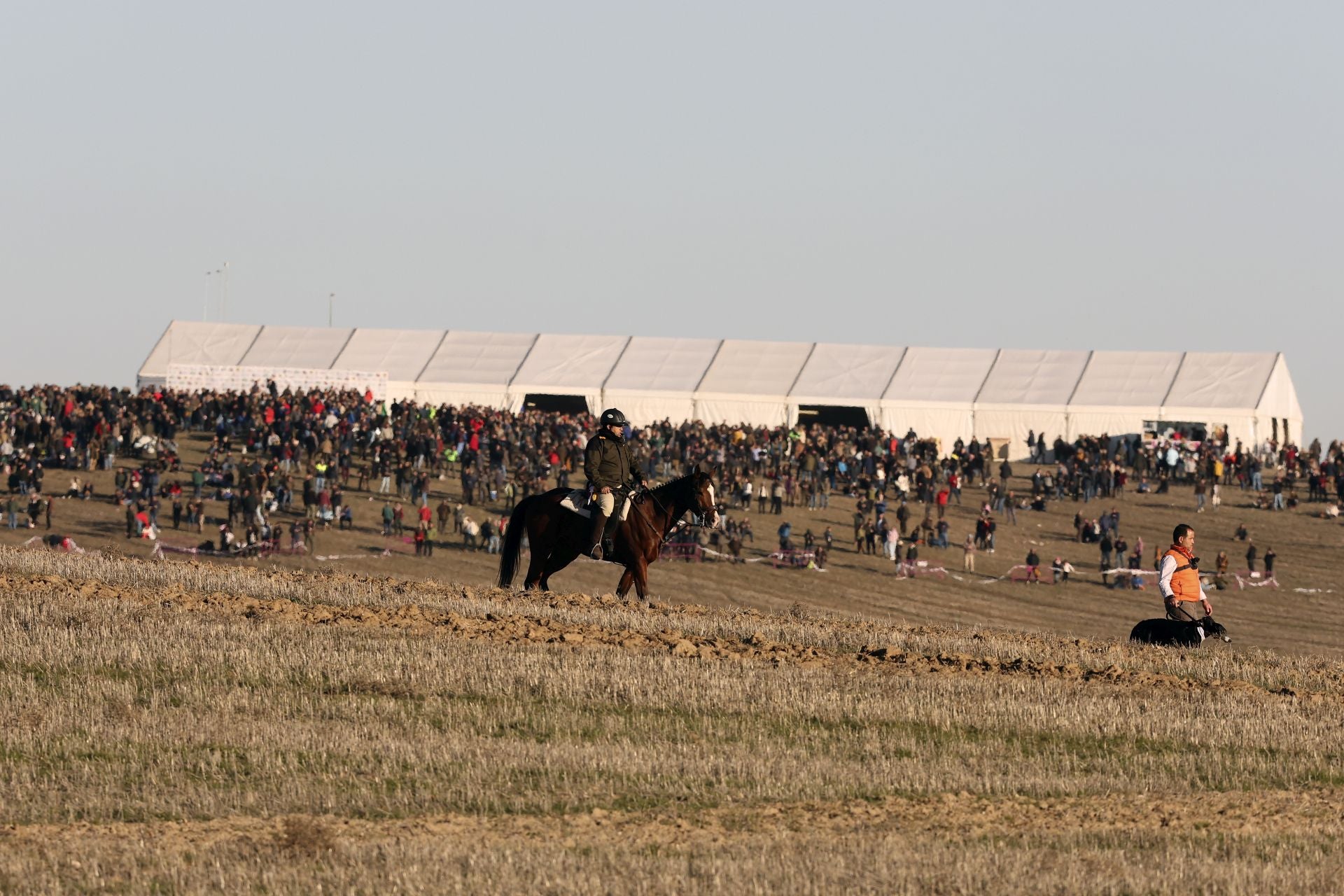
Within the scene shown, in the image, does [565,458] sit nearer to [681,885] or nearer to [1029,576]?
[1029,576]

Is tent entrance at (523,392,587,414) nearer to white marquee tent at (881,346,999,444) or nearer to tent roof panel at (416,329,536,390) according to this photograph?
tent roof panel at (416,329,536,390)

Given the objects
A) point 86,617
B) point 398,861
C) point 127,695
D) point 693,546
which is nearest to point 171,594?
point 86,617

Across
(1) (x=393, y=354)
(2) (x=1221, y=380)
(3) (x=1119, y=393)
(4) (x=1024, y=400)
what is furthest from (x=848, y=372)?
(1) (x=393, y=354)

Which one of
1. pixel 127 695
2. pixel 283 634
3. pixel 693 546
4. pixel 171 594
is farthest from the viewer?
pixel 693 546

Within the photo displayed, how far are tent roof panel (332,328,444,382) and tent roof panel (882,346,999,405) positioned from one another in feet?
66.3

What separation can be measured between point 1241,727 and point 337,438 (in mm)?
39086

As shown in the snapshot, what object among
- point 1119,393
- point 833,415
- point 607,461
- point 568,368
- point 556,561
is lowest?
point 556,561

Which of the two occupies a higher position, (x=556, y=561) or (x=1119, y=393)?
(x=1119, y=393)

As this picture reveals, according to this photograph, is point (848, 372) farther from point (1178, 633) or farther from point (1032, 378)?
point (1178, 633)

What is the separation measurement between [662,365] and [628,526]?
176 feet

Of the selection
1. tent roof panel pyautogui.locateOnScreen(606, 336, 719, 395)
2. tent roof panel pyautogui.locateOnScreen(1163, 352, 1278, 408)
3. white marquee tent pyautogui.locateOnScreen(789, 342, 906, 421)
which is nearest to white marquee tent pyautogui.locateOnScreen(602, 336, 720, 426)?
tent roof panel pyautogui.locateOnScreen(606, 336, 719, 395)

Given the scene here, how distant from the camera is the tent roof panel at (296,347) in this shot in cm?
7850

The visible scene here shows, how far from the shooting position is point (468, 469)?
52469mm

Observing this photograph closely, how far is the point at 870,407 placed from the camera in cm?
7369
